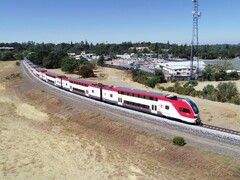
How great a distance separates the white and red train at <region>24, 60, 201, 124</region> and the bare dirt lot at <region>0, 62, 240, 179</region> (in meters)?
4.49

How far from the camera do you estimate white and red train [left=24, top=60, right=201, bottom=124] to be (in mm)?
31000

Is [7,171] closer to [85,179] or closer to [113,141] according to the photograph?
[85,179]

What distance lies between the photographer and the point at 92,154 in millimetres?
28516

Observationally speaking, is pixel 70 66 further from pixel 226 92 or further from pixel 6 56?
pixel 6 56

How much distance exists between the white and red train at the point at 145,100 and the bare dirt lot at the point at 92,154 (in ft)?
14.7

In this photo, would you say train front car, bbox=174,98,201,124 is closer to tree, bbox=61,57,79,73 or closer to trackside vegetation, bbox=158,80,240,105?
trackside vegetation, bbox=158,80,240,105

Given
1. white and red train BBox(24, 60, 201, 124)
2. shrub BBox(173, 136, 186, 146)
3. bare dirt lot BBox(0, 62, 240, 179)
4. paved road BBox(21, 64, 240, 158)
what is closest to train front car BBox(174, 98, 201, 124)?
white and red train BBox(24, 60, 201, 124)

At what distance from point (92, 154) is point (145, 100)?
1132 cm

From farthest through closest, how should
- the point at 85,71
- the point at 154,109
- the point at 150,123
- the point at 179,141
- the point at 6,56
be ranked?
the point at 6,56
the point at 85,71
the point at 154,109
the point at 150,123
the point at 179,141

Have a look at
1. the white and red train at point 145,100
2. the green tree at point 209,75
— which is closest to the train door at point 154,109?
the white and red train at point 145,100

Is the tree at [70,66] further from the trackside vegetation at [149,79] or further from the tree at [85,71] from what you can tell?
the trackside vegetation at [149,79]

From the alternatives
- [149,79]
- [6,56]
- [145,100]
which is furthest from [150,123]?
[6,56]

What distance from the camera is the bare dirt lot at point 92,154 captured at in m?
23.5

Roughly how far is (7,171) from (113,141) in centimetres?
1192
